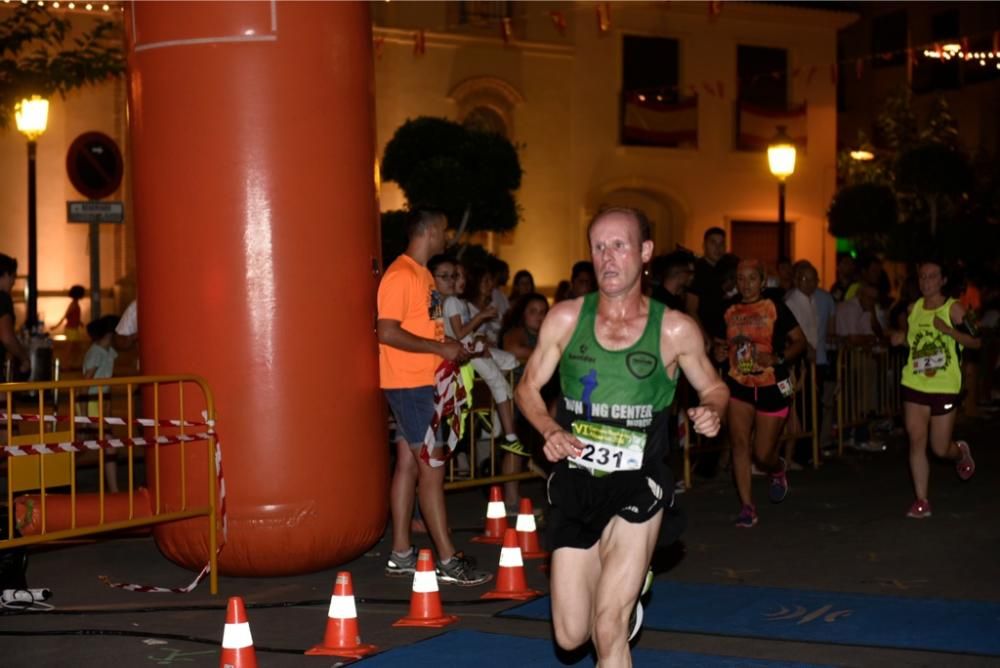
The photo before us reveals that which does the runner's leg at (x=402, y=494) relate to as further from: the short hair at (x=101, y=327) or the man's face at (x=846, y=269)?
the man's face at (x=846, y=269)

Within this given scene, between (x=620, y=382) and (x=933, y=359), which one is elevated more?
(x=620, y=382)

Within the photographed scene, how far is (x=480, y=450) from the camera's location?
1336 cm

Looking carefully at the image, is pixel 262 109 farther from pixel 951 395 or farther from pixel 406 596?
pixel 951 395

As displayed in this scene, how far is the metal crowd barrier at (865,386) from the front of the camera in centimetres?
1584

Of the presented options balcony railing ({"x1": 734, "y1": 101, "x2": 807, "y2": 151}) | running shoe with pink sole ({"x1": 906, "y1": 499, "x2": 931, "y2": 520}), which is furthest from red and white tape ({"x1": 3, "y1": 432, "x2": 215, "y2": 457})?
balcony railing ({"x1": 734, "y1": 101, "x2": 807, "y2": 151})

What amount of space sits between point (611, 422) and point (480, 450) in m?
7.24

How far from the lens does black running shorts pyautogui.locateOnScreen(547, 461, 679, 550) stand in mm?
6145

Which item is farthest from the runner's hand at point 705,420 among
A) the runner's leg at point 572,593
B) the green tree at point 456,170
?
the green tree at point 456,170

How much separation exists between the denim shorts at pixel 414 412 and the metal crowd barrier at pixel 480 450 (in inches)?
79.8

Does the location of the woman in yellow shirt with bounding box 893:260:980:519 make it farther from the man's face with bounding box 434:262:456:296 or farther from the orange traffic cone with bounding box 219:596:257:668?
the orange traffic cone with bounding box 219:596:257:668

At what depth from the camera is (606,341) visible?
6.20 meters

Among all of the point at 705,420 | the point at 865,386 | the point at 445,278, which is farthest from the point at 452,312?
the point at 865,386

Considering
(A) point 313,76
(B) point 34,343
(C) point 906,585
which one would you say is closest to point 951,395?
(C) point 906,585

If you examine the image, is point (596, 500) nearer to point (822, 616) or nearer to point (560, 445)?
point (560, 445)
